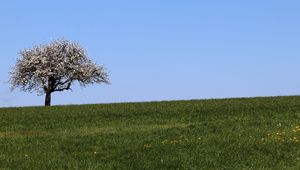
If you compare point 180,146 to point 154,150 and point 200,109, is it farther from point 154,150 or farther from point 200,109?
point 200,109

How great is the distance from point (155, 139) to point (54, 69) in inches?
2185

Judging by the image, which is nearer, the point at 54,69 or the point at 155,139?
the point at 155,139

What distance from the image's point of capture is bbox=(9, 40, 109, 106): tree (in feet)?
269

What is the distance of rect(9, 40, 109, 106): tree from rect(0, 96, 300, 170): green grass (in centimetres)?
3553

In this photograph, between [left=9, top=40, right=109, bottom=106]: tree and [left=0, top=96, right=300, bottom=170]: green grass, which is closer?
[left=0, top=96, right=300, bottom=170]: green grass

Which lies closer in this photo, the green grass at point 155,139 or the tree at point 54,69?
the green grass at point 155,139

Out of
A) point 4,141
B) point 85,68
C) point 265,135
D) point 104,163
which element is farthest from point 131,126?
point 85,68

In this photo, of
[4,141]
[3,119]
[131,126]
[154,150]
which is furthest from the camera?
[3,119]

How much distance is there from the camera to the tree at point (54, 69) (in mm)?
81938

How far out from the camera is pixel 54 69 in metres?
81.6

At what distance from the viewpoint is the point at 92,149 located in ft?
87.3

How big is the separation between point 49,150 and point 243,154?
9462 mm

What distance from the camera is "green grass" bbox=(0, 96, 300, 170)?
22.4 m

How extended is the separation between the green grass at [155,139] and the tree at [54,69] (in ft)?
117
